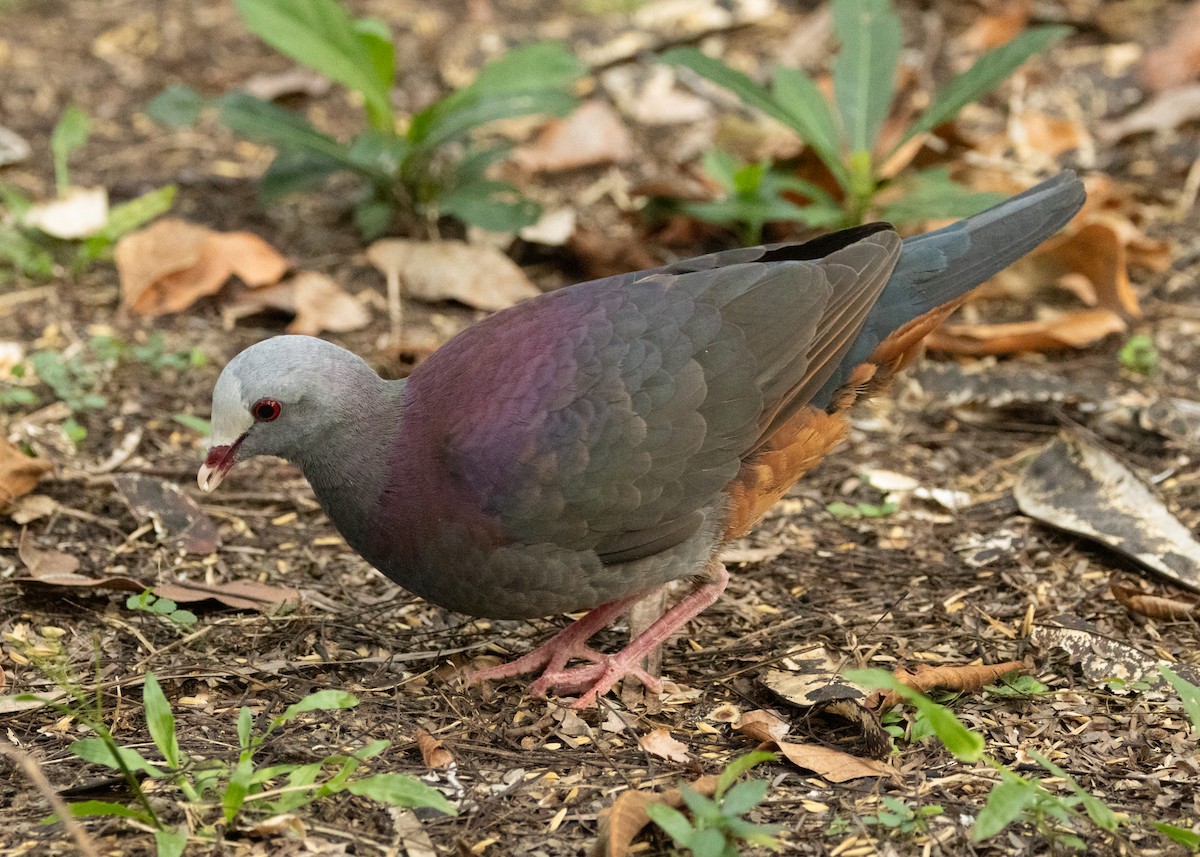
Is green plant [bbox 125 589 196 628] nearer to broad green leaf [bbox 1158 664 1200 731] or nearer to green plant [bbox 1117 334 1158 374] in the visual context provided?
broad green leaf [bbox 1158 664 1200 731]

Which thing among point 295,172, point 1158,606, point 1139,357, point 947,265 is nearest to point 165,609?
point 947,265

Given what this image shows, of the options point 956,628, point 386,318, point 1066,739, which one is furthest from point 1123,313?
point 386,318

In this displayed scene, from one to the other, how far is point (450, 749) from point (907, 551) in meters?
1.86

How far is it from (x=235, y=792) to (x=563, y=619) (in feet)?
5.22

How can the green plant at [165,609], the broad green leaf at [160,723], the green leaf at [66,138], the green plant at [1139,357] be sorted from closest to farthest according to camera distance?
the broad green leaf at [160,723] < the green plant at [165,609] < the green plant at [1139,357] < the green leaf at [66,138]

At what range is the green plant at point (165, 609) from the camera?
3809mm

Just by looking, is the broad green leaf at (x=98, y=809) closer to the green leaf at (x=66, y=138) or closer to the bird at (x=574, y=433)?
the bird at (x=574, y=433)

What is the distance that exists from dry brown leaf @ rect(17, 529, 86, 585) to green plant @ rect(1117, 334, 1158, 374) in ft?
13.4

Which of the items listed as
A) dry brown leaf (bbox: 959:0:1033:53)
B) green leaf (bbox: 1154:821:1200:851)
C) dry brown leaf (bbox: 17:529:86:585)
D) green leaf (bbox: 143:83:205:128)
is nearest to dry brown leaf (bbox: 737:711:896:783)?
green leaf (bbox: 1154:821:1200:851)

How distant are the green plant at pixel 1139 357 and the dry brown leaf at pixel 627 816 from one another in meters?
3.18

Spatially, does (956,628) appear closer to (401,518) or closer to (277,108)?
(401,518)

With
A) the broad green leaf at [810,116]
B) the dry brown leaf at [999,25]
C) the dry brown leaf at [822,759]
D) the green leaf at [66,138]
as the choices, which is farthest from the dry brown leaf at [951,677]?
the dry brown leaf at [999,25]

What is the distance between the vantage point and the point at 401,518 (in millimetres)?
3562

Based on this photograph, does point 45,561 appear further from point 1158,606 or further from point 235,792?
point 1158,606
